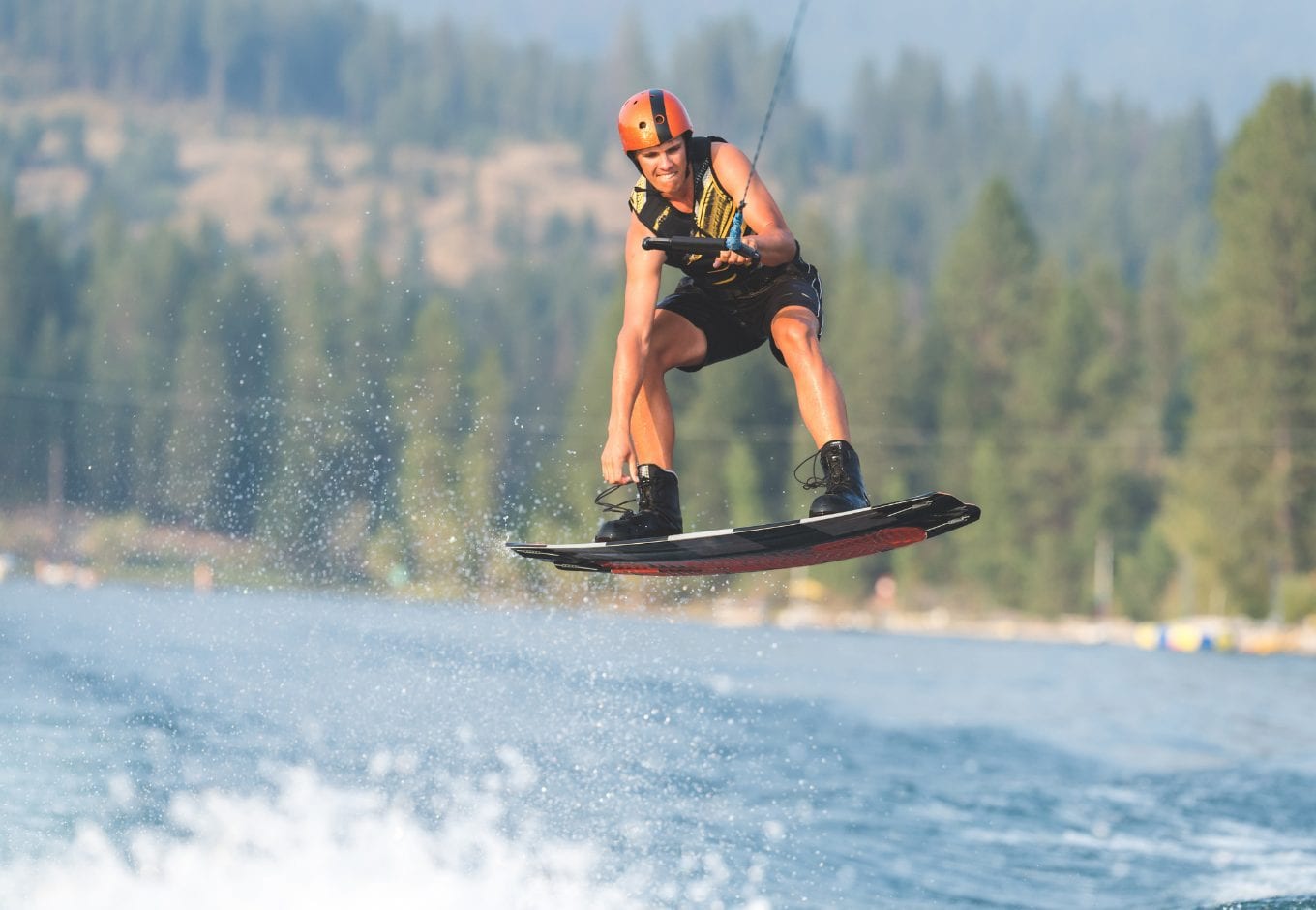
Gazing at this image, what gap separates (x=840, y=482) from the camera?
8.37 metres

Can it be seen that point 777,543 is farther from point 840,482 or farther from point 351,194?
point 351,194

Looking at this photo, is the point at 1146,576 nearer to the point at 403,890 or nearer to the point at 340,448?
the point at 340,448

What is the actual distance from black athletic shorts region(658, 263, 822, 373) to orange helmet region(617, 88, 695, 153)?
79cm

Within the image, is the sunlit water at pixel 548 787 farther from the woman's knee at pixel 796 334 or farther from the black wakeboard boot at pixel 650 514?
the woman's knee at pixel 796 334

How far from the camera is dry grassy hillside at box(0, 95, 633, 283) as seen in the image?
528ft

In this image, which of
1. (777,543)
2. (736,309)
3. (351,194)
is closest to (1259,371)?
(736,309)

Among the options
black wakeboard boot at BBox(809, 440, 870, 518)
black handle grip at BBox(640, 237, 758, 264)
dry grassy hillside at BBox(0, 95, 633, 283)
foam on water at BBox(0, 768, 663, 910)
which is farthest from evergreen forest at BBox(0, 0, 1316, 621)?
dry grassy hillside at BBox(0, 95, 633, 283)

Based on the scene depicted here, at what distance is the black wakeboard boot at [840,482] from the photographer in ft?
27.0

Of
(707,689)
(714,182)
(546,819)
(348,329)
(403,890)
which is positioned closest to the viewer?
(714,182)

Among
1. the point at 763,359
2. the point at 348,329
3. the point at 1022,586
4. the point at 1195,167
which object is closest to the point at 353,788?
the point at 763,359

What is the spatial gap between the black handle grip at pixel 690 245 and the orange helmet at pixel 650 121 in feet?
2.02

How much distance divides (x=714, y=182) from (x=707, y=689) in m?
11.4

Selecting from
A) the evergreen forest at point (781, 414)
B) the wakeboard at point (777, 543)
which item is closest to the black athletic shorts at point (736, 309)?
the wakeboard at point (777, 543)

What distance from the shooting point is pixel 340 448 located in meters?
63.1
